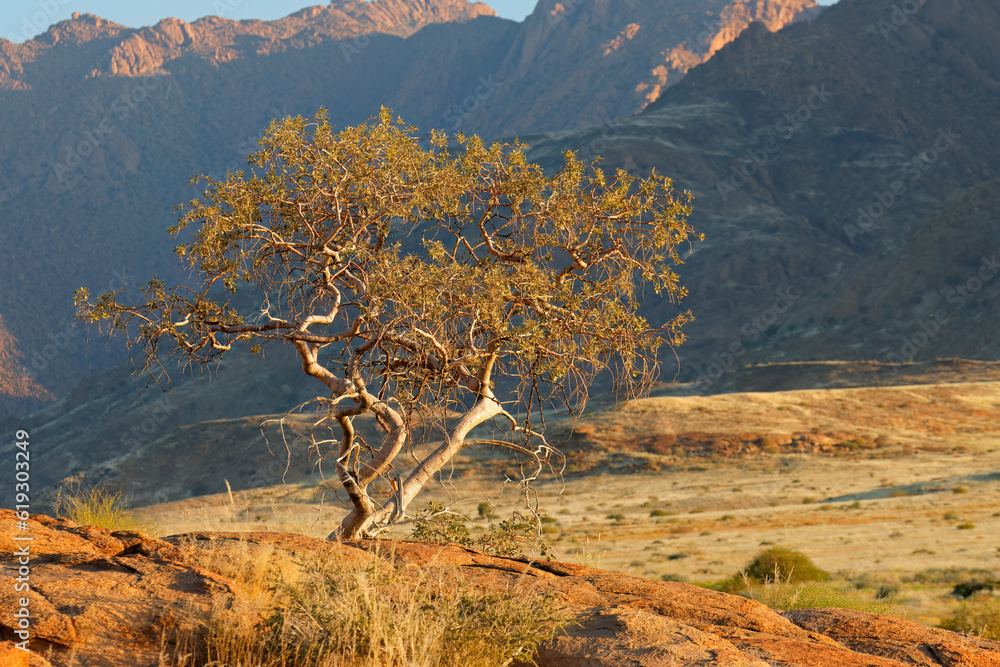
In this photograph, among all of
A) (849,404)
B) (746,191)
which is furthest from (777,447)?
(746,191)

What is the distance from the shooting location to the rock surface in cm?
408

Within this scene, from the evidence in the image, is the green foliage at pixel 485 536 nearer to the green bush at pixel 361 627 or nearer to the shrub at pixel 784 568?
the green bush at pixel 361 627

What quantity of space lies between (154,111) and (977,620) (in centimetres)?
18831

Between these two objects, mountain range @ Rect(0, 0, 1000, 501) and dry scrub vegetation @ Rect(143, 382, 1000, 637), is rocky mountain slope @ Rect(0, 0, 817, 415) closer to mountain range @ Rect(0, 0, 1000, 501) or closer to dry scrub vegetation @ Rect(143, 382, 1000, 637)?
mountain range @ Rect(0, 0, 1000, 501)

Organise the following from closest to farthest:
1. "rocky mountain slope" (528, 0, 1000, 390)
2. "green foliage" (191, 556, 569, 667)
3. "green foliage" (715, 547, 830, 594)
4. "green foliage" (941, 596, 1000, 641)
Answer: "green foliage" (191, 556, 569, 667) < "green foliage" (941, 596, 1000, 641) < "green foliage" (715, 547, 830, 594) < "rocky mountain slope" (528, 0, 1000, 390)

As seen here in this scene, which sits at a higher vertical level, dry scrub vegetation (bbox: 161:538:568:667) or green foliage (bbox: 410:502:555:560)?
dry scrub vegetation (bbox: 161:538:568:667)

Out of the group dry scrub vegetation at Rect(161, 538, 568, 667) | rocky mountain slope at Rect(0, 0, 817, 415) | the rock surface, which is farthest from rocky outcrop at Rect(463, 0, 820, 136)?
dry scrub vegetation at Rect(161, 538, 568, 667)

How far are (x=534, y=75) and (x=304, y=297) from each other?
7069 inches

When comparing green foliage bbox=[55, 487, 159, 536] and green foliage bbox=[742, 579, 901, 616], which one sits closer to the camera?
green foliage bbox=[55, 487, 159, 536]

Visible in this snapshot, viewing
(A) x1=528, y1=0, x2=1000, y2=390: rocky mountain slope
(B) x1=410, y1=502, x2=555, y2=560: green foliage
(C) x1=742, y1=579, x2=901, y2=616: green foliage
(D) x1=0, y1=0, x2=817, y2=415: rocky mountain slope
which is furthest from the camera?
(D) x1=0, y1=0, x2=817, y2=415: rocky mountain slope

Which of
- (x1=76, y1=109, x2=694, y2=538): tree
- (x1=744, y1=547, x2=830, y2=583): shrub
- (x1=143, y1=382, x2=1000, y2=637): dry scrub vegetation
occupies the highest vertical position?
(x1=76, y1=109, x2=694, y2=538): tree

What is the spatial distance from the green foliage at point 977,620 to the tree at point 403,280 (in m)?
4.95

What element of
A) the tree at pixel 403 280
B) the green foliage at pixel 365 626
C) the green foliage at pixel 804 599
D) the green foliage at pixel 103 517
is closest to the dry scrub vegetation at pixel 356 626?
the green foliage at pixel 365 626

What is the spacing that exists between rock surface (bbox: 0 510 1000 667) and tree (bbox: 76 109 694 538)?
1.77 meters
